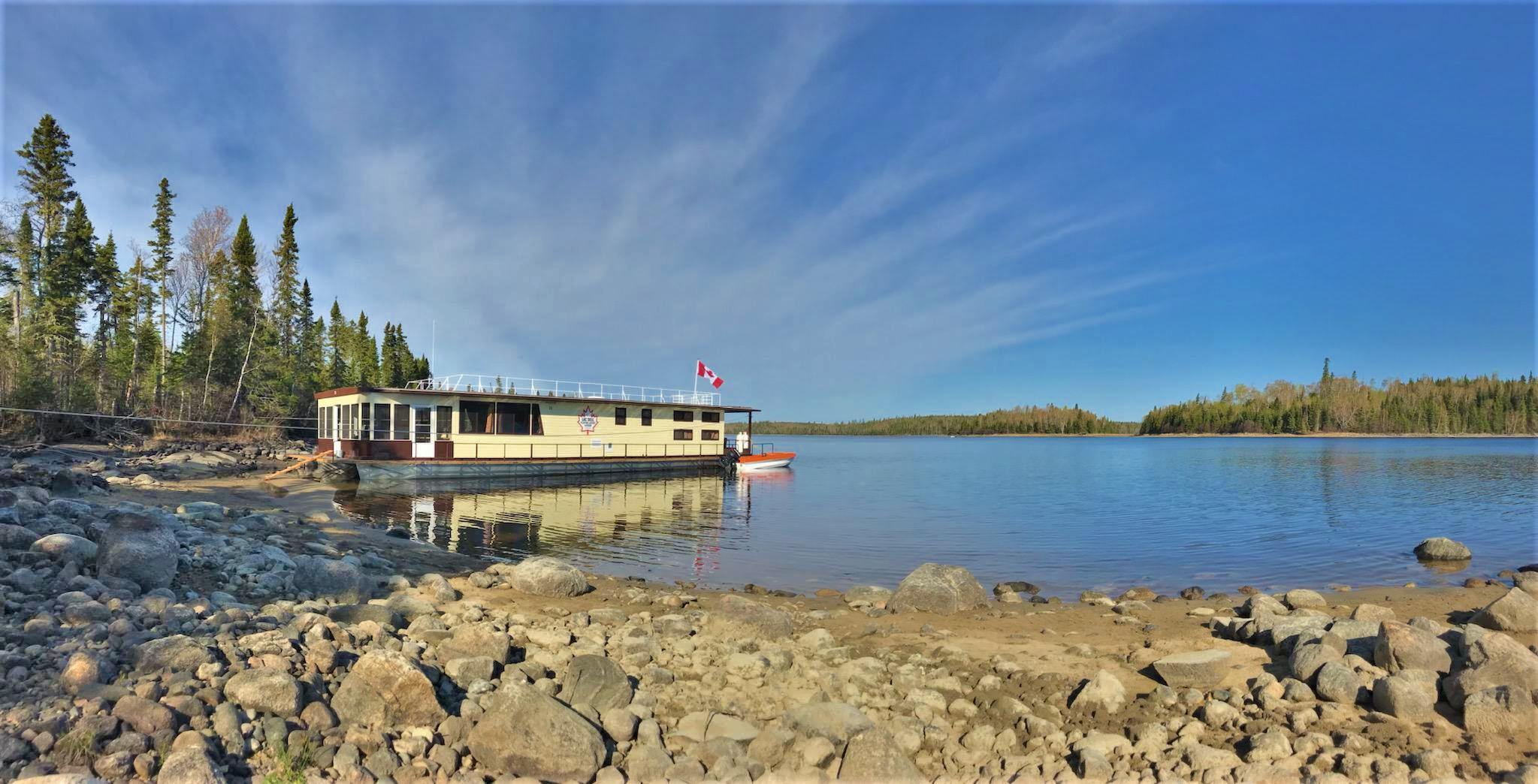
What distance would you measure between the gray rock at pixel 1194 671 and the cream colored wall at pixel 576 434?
93.8 feet

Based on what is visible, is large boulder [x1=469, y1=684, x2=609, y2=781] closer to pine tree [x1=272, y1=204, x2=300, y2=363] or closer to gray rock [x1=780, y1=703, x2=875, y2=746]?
gray rock [x1=780, y1=703, x2=875, y2=746]

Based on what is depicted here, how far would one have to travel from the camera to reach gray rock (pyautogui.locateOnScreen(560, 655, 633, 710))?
6.00m

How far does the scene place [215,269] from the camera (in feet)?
144

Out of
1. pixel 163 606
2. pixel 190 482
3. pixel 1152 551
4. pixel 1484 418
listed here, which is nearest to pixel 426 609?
pixel 163 606

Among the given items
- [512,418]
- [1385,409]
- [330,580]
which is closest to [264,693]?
[330,580]

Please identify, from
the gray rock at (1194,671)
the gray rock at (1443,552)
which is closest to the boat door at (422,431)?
the gray rock at (1194,671)

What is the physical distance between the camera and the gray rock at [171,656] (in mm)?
5156

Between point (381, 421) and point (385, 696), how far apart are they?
87.7ft

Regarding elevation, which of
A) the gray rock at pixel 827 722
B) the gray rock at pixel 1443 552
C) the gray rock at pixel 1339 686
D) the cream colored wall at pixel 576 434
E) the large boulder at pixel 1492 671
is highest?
the cream colored wall at pixel 576 434

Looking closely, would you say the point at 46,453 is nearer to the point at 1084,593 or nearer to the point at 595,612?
the point at 595,612

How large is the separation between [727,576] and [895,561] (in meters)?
4.00

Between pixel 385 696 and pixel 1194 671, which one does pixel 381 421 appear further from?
pixel 1194 671

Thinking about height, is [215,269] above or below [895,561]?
above

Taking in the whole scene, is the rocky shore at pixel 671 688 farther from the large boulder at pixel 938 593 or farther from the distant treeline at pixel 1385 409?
the distant treeline at pixel 1385 409
